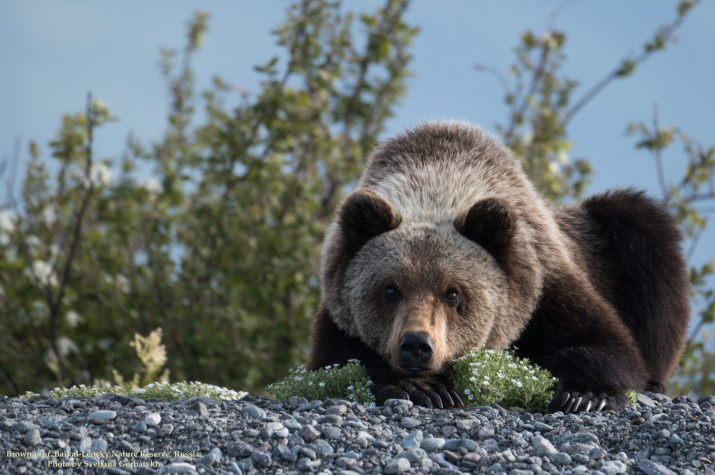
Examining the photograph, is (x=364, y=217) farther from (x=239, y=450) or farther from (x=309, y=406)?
(x=239, y=450)

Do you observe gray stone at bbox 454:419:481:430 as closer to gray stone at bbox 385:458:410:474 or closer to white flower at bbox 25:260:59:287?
gray stone at bbox 385:458:410:474

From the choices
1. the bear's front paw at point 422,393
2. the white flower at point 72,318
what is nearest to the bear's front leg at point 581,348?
the bear's front paw at point 422,393

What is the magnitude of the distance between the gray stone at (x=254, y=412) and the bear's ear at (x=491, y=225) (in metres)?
2.06

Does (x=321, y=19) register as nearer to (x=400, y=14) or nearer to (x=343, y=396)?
(x=400, y=14)

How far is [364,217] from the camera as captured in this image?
5992mm

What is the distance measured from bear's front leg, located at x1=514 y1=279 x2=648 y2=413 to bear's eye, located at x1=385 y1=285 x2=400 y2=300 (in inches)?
49.3

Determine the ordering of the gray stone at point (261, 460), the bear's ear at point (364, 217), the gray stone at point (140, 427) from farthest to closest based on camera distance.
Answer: the bear's ear at point (364, 217)
the gray stone at point (140, 427)
the gray stone at point (261, 460)

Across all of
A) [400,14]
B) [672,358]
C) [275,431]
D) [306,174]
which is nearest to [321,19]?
[400,14]

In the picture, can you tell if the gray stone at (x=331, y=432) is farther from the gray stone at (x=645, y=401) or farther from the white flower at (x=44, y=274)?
the white flower at (x=44, y=274)

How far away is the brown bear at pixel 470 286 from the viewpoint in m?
5.57

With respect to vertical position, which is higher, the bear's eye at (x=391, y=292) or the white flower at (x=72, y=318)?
the bear's eye at (x=391, y=292)

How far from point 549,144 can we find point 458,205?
6357mm

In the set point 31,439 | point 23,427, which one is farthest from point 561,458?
point 23,427

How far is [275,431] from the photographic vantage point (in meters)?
4.50
